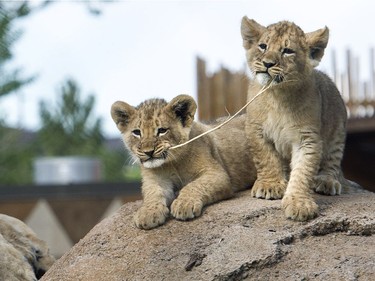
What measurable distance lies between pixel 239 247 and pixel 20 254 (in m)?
1.88

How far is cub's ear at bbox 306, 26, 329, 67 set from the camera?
252 inches

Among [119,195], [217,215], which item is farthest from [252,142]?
[119,195]

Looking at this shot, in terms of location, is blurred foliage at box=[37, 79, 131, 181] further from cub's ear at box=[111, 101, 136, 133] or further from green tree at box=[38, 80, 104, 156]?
cub's ear at box=[111, 101, 136, 133]

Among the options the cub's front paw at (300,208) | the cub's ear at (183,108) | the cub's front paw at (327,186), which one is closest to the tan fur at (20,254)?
the cub's ear at (183,108)

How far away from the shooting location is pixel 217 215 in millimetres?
6211

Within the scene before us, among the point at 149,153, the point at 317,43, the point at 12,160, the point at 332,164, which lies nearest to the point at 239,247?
the point at 149,153

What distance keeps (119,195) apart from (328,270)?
8348 mm

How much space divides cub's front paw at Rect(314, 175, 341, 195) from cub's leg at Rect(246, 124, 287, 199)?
281mm

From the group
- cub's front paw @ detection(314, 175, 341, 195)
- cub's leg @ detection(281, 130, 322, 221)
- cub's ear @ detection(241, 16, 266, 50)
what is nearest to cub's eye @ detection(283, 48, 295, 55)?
cub's ear @ detection(241, 16, 266, 50)

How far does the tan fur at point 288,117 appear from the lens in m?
6.19

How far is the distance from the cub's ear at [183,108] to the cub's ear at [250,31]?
57 centimetres

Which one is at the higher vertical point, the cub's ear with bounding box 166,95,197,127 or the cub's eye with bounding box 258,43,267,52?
the cub's eye with bounding box 258,43,267,52

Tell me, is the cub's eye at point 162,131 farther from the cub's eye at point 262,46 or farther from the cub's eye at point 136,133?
the cub's eye at point 262,46

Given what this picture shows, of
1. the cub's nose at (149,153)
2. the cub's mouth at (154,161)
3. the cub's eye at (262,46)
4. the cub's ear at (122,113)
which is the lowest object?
the cub's mouth at (154,161)
